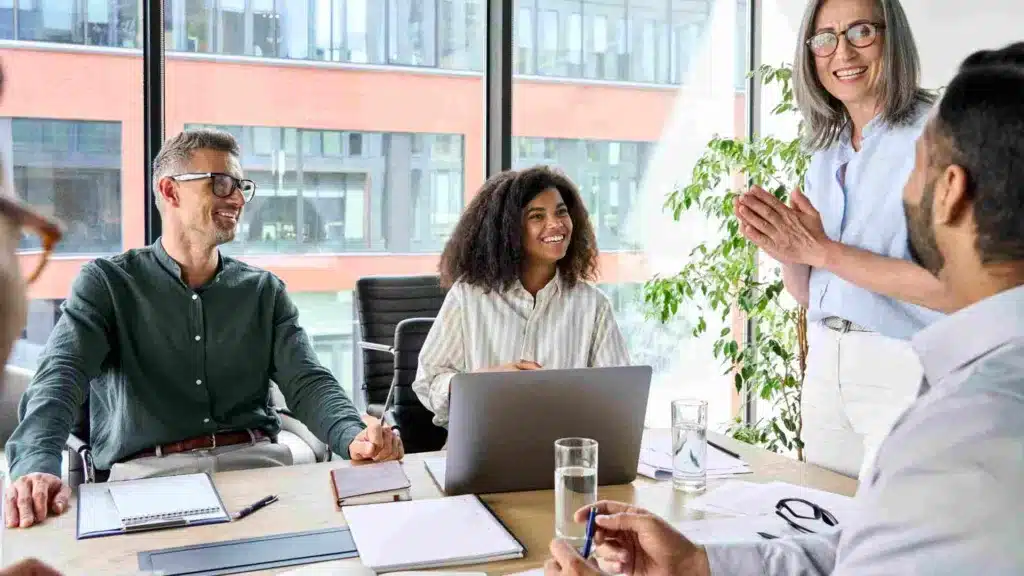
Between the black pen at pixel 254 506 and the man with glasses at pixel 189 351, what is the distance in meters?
0.44

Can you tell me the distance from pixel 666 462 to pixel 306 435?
1135mm

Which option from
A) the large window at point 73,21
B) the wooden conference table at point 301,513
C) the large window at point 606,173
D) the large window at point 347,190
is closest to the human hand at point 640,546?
the wooden conference table at point 301,513

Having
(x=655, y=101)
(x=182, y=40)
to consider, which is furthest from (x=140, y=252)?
(x=655, y=101)

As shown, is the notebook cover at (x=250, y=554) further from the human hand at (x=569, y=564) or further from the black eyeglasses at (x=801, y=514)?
the black eyeglasses at (x=801, y=514)

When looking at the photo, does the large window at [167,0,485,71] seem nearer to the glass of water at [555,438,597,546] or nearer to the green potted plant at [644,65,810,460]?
the green potted plant at [644,65,810,460]

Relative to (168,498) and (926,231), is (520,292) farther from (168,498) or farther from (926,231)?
(926,231)

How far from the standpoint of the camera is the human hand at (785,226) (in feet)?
6.11

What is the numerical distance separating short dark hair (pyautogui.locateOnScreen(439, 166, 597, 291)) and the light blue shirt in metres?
0.75

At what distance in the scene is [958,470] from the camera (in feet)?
2.36

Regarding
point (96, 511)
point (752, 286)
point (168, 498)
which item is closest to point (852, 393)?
point (168, 498)

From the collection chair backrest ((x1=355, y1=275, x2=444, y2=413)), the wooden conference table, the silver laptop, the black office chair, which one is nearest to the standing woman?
the wooden conference table

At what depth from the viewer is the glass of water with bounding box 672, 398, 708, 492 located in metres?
1.67

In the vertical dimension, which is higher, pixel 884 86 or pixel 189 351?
pixel 884 86

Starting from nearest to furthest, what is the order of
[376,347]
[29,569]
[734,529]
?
1. [29,569]
2. [734,529]
3. [376,347]
